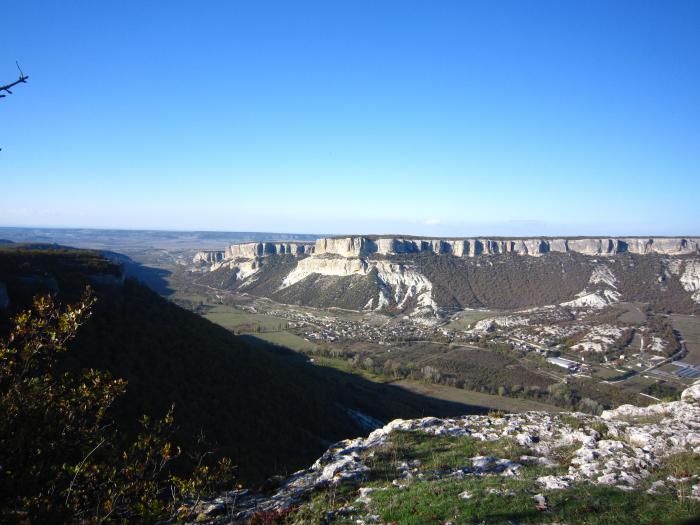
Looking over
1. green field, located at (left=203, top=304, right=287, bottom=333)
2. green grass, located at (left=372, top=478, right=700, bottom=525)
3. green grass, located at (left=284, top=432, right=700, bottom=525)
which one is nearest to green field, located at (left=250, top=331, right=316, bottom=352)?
green field, located at (left=203, top=304, right=287, bottom=333)

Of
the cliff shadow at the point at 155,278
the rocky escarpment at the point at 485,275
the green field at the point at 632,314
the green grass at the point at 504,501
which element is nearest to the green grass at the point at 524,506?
the green grass at the point at 504,501

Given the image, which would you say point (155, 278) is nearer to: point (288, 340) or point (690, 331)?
point (288, 340)

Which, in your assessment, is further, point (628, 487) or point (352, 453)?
point (352, 453)

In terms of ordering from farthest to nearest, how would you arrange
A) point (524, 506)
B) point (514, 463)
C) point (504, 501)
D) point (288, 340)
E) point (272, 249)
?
1. point (272, 249)
2. point (288, 340)
3. point (514, 463)
4. point (504, 501)
5. point (524, 506)

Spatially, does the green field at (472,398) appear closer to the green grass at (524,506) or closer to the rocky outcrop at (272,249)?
the green grass at (524,506)

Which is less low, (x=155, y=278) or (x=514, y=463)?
(x=514, y=463)

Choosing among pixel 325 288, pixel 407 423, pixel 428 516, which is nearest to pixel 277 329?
pixel 325 288

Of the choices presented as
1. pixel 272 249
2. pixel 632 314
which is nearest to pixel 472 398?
pixel 632 314

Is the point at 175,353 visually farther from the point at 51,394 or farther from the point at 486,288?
the point at 486,288
